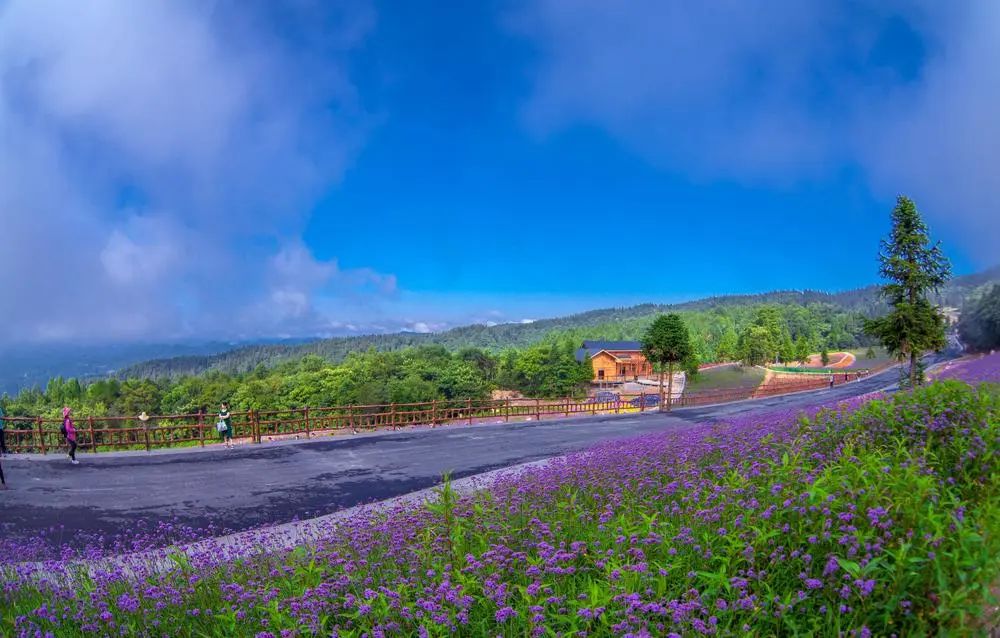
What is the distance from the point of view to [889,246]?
20984 mm

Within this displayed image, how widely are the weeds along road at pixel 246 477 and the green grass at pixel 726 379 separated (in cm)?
5152

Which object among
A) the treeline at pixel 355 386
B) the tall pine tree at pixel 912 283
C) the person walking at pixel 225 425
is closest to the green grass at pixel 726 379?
the treeline at pixel 355 386

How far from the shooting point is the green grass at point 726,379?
66.3 m

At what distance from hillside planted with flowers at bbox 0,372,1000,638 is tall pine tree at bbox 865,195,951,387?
1863cm

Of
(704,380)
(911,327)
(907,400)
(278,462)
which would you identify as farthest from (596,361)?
(907,400)

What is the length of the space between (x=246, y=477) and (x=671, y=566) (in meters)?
13.0

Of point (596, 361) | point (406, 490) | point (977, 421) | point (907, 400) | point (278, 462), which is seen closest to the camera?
point (977, 421)

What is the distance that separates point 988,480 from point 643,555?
3221 mm

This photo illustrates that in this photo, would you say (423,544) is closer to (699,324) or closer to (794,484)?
(794,484)

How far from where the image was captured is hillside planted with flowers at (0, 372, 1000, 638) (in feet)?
8.85

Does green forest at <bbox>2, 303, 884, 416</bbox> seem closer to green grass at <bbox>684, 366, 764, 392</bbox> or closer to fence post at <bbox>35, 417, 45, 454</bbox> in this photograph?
green grass at <bbox>684, 366, 764, 392</bbox>

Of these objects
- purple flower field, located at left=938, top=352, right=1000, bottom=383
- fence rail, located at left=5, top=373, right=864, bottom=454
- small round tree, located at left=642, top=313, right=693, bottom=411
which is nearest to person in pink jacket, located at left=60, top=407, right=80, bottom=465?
fence rail, located at left=5, top=373, right=864, bottom=454

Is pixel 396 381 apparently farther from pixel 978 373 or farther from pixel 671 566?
pixel 671 566

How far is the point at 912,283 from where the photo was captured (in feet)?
67.7
